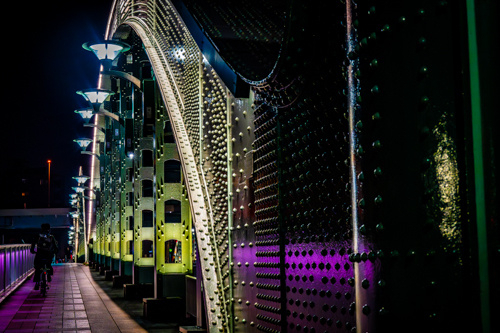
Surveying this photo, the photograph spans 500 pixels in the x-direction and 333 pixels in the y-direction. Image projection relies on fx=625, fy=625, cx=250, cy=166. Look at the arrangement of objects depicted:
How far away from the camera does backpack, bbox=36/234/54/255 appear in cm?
2031

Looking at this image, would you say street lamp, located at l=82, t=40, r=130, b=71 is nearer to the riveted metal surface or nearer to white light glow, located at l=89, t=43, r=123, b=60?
white light glow, located at l=89, t=43, r=123, b=60

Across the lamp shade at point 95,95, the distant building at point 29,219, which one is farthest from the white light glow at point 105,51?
the distant building at point 29,219

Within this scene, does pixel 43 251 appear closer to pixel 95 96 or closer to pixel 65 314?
pixel 95 96

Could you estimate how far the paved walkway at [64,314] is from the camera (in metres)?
11.6

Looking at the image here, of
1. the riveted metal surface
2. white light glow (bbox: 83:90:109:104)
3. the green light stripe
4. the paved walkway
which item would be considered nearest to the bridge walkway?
the paved walkway

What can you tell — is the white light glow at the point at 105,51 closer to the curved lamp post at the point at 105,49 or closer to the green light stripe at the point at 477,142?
the curved lamp post at the point at 105,49

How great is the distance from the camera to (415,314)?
6.55 feet

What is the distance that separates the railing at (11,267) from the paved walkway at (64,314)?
0.36 metres

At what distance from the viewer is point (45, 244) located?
20547mm

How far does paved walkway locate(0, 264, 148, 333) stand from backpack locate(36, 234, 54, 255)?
1.37m

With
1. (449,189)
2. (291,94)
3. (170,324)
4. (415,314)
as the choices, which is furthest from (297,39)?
(170,324)

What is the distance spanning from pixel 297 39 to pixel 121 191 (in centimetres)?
2274

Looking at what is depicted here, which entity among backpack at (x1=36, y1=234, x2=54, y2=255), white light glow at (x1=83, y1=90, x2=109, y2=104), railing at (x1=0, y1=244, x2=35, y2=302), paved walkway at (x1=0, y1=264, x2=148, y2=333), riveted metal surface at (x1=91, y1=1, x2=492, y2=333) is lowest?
paved walkway at (x1=0, y1=264, x2=148, y2=333)

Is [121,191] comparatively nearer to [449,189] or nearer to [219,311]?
[219,311]
